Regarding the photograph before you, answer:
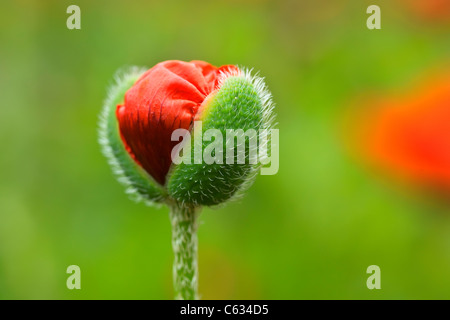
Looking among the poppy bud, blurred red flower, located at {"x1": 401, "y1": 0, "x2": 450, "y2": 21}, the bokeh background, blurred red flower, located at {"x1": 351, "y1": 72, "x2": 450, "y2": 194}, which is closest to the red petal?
the poppy bud

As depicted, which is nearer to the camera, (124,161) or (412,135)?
(124,161)

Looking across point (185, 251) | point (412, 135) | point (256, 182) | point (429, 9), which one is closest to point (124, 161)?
point (185, 251)

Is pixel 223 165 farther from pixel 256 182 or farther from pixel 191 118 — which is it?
pixel 256 182

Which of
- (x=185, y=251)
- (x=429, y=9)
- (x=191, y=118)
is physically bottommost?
(x=185, y=251)

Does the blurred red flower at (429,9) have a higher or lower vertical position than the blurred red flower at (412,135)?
higher

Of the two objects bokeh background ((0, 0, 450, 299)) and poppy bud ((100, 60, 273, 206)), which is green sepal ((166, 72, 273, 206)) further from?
bokeh background ((0, 0, 450, 299))

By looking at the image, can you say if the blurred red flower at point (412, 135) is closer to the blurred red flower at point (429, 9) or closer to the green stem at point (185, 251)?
the blurred red flower at point (429, 9)

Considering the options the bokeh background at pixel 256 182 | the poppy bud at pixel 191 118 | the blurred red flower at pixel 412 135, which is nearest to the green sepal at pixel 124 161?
the poppy bud at pixel 191 118

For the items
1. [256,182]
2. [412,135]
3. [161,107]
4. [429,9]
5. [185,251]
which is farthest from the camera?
[429,9]
